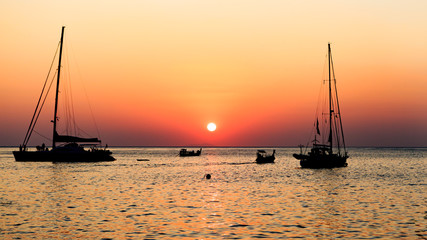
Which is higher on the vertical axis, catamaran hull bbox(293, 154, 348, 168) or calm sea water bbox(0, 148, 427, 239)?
catamaran hull bbox(293, 154, 348, 168)

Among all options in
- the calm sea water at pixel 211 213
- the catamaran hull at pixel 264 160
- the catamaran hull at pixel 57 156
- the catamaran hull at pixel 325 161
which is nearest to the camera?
the calm sea water at pixel 211 213

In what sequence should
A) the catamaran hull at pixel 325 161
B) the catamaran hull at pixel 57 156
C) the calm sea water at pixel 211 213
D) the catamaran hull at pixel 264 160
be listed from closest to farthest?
the calm sea water at pixel 211 213 < the catamaran hull at pixel 325 161 < the catamaran hull at pixel 57 156 < the catamaran hull at pixel 264 160

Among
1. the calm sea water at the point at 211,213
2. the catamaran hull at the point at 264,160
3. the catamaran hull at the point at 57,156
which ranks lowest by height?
the calm sea water at the point at 211,213

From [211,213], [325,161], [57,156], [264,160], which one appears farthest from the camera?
[264,160]

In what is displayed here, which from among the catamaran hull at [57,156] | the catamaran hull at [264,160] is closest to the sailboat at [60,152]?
the catamaran hull at [57,156]

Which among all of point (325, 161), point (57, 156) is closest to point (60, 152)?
point (57, 156)

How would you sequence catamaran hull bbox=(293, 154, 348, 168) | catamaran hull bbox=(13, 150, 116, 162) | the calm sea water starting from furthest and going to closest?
1. catamaran hull bbox=(13, 150, 116, 162)
2. catamaran hull bbox=(293, 154, 348, 168)
3. the calm sea water

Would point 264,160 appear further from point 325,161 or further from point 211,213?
point 211,213

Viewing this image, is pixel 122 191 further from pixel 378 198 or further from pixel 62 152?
pixel 62 152

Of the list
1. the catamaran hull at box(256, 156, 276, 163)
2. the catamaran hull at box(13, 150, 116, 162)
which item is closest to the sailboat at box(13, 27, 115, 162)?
the catamaran hull at box(13, 150, 116, 162)

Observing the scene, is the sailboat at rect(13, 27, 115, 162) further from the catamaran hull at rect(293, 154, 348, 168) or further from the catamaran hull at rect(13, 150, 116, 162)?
the catamaran hull at rect(293, 154, 348, 168)

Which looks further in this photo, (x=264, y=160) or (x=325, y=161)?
(x=264, y=160)

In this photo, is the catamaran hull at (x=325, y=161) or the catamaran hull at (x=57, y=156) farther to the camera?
the catamaran hull at (x=57, y=156)

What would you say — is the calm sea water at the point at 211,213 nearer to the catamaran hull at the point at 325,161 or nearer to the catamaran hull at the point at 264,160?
the catamaran hull at the point at 325,161
